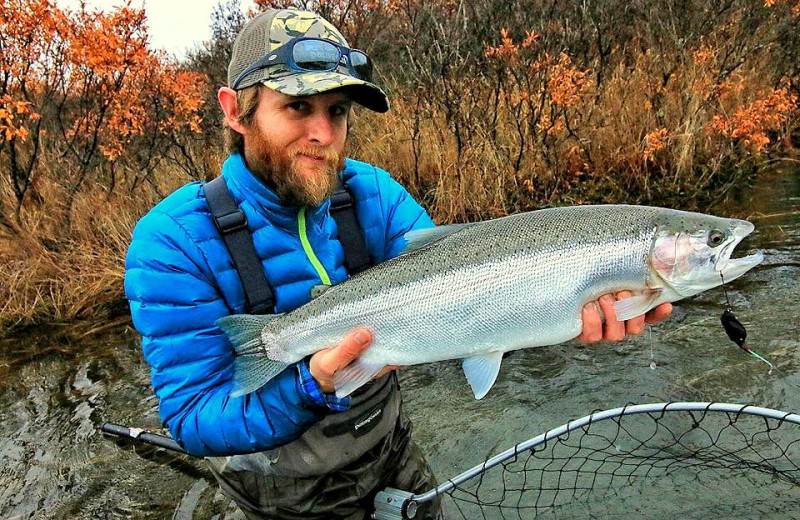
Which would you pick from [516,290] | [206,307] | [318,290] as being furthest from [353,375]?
[516,290]

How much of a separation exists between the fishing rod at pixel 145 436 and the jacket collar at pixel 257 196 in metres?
1.90

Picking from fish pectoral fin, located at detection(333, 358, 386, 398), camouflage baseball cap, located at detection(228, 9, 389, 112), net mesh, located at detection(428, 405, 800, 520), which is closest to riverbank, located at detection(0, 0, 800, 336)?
net mesh, located at detection(428, 405, 800, 520)

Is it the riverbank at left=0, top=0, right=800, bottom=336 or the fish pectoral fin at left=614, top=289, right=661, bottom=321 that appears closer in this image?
the fish pectoral fin at left=614, top=289, right=661, bottom=321

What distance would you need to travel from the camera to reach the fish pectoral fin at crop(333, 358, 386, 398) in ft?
7.30

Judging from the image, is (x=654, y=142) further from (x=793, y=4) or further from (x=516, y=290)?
(x=516, y=290)

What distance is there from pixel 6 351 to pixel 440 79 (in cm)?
605

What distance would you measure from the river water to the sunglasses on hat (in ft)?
8.26

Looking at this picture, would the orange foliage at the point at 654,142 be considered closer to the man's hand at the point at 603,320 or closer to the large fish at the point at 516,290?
the large fish at the point at 516,290

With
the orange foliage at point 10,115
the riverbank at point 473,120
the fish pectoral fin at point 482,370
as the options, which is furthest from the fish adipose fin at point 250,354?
the orange foliage at point 10,115

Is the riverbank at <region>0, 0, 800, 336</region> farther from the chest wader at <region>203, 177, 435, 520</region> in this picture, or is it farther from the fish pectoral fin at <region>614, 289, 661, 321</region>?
the fish pectoral fin at <region>614, 289, 661, 321</region>

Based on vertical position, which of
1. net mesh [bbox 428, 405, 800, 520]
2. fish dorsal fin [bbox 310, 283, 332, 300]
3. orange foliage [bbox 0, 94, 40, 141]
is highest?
orange foliage [bbox 0, 94, 40, 141]

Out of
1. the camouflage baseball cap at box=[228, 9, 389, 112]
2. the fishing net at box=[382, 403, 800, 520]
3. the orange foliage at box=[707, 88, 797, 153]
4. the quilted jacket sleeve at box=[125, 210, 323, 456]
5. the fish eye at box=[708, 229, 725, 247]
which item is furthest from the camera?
the orange foliage at box=[707, 88, 797, 153]

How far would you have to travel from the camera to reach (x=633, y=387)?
430 centimetres

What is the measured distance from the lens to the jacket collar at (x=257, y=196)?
7.82ft
